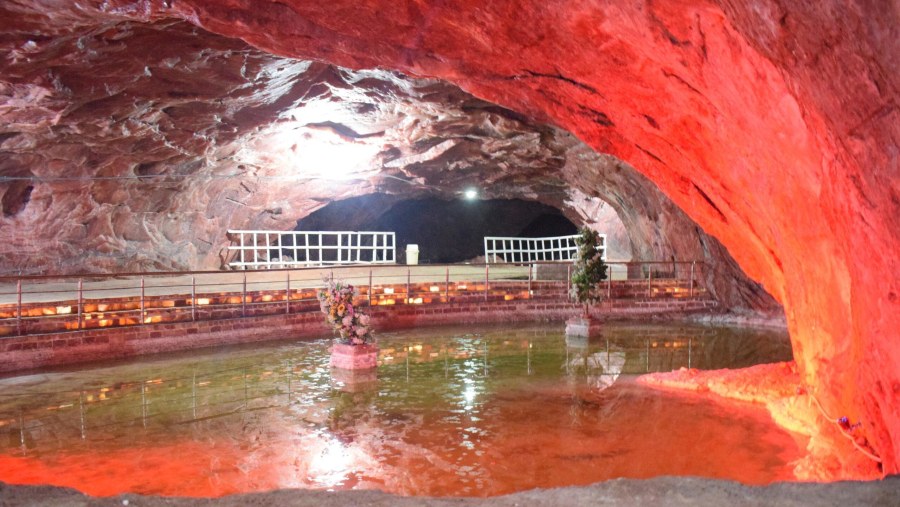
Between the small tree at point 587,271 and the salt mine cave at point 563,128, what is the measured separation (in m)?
3.15

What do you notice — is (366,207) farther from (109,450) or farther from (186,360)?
(109,450)

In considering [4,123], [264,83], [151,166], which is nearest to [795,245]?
[264,83]

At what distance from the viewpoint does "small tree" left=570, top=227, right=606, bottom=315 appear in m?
15.1

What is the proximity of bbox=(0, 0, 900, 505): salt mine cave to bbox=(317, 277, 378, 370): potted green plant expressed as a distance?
3607 millimetres

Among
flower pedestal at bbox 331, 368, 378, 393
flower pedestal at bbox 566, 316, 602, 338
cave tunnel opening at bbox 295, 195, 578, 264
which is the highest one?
cave tunnel opening at bbox 295, 195, 578, 264

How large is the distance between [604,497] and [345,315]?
24.8ft

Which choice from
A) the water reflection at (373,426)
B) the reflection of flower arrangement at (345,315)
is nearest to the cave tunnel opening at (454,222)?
the water reflection at (373,426)

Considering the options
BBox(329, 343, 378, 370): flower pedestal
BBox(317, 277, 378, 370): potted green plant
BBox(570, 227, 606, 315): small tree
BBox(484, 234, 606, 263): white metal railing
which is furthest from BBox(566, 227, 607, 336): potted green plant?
BBox(484, 234, 606, 263): white metal railing

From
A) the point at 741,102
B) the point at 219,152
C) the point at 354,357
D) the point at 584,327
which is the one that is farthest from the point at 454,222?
the point at 741,102

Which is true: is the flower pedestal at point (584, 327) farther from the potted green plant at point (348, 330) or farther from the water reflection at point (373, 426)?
the potted green plant at point (348, 330)

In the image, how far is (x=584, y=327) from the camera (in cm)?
1433

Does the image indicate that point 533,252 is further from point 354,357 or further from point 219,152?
point 354,357

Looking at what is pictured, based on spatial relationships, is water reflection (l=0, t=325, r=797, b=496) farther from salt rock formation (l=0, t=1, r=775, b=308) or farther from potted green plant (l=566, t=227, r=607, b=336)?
salt rock formation (l=0, t=1, r=775, b=308)

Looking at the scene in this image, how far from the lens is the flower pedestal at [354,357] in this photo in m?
10.5
